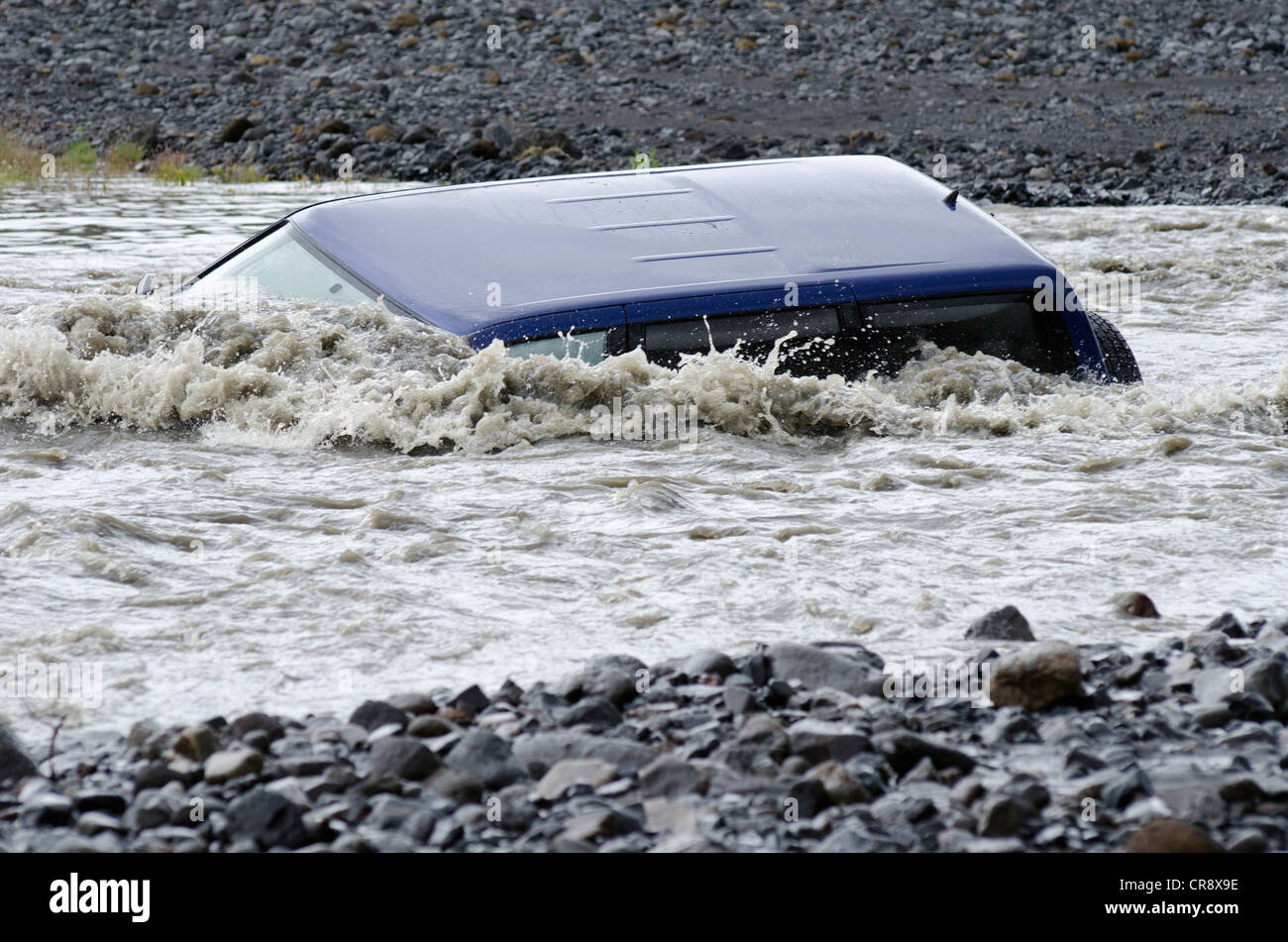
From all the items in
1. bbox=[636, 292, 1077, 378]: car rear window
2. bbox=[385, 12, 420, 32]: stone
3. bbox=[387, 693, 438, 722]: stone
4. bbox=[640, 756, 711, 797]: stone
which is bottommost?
bbox=[640, 756, 711, 797]: stone

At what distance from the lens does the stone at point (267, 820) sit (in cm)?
272

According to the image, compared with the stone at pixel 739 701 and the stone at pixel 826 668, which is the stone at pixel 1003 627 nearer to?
the stone at pixel 826 668

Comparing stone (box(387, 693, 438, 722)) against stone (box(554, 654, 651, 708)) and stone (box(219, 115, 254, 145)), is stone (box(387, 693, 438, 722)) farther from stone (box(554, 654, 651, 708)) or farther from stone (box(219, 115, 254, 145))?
stone (box(219, 115, 254, 145))

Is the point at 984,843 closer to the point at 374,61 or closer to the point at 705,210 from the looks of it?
the point at 705,210

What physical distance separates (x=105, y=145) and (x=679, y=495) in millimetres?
17013

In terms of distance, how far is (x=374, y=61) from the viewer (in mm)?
22953

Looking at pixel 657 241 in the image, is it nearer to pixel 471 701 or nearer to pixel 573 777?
pixel 471 701

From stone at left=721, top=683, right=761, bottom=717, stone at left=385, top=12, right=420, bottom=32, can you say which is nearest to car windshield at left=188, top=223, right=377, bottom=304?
stone at left=721, top=683, right=761, bottom=717

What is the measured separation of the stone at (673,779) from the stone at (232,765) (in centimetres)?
75

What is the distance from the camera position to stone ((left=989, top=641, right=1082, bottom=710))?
333 cm

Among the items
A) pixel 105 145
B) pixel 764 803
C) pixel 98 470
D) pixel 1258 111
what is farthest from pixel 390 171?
pixel 764 803

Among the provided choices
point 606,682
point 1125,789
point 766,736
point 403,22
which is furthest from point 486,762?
point 403,22

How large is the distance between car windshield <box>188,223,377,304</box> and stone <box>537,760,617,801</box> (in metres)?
2.54

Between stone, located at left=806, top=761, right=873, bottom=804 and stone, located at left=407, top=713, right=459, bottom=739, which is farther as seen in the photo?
stone, located at left=407, top=713, right=459, bottom=739
